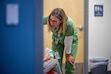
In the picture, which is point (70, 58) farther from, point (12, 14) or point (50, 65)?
point (12, 14)

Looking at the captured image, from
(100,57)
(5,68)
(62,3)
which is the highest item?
(62,3)

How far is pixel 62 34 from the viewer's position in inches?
105

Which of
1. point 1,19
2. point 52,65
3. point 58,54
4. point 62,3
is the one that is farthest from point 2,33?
point 62,3

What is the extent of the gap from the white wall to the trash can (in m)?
0.13

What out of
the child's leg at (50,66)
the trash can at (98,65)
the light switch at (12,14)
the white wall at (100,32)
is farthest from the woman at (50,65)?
the white wall at (100,32)

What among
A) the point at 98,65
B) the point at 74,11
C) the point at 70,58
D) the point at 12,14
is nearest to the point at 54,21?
the point at 70,58

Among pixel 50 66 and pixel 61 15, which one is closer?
pixel 50 66

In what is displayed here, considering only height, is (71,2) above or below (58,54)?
above

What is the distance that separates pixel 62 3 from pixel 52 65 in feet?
5.86

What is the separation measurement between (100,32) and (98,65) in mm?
645

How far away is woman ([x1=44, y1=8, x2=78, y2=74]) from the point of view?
255cm

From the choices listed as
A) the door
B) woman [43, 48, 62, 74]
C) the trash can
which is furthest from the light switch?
the trash can

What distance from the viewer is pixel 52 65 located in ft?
7.70

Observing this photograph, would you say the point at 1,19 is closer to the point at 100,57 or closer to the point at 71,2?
the point at 71,2
